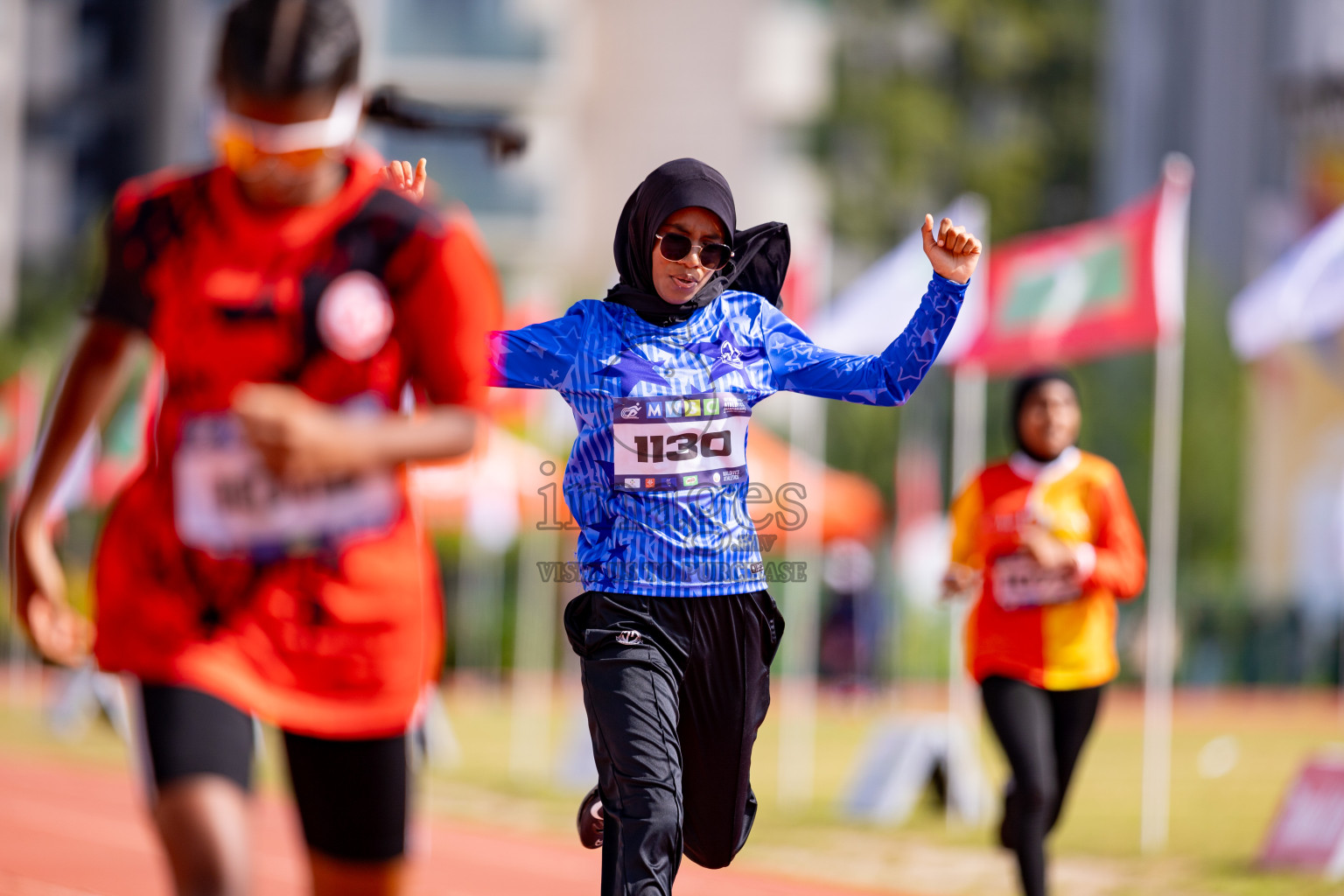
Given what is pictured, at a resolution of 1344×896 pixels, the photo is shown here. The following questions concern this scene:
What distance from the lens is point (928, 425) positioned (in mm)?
44031

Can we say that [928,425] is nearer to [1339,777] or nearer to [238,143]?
[1339,777]

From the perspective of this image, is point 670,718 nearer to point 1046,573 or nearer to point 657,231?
point 657,231

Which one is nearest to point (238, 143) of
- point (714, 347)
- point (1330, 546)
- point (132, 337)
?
point (132, 337)

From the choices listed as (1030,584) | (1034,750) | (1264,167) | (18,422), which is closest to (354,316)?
(1034,750)

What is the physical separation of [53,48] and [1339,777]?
56.3 m

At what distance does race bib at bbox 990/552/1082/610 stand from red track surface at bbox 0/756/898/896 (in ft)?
7.87

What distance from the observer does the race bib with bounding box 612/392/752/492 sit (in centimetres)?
505

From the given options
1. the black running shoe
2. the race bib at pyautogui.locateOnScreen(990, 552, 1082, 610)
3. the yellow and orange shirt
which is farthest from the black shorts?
the race bib at pyautogui.locateOnScreen(990, 552, 1082, 610)

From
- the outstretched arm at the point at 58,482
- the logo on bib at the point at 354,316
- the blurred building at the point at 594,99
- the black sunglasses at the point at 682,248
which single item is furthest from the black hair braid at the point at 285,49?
the blurred building at the point at 594,99

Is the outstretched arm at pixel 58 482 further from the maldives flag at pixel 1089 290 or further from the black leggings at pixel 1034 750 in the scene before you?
the maldives flag at pixel 1089 290

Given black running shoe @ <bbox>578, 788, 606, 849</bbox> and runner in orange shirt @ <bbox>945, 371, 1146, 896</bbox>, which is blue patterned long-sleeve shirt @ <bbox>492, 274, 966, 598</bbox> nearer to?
black running shoe @ <bbox>578, 788, 606, 849</bbox>

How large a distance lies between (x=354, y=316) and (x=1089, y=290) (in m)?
9.25

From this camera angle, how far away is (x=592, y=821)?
5.11m

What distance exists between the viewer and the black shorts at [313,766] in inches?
135
